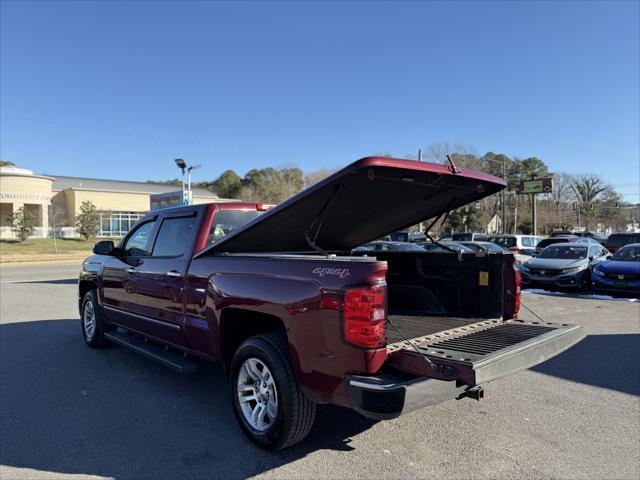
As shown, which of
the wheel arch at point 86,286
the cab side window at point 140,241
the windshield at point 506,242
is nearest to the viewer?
the cab side window at point 140,241

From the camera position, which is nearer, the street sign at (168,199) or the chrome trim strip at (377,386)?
the chrome trim strip at (377,386)

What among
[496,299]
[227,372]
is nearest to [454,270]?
[496,299]

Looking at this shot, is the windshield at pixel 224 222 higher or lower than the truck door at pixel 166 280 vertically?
higher

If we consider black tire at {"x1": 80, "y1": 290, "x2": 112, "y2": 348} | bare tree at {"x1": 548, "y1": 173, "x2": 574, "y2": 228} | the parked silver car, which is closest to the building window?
the parked silver car

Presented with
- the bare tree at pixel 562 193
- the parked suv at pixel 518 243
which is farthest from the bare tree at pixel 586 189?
the parked suv at pixel 518 243

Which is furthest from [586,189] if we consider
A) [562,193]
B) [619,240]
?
[619,240]

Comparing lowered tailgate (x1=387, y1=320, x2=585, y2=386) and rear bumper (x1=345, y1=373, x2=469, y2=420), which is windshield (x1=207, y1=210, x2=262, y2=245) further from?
rear bumper (x1=345, y1=373, x2=469, y2=420)

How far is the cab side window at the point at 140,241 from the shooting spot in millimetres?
5332

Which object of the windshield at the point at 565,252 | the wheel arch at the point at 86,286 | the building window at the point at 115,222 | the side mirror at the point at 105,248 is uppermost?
the building window at the point at 115,222

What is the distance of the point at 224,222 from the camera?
15.5ft

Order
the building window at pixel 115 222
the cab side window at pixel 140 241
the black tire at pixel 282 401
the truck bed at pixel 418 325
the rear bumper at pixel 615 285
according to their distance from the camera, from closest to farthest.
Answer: the black tire at pixel 282 401, the truck bed at pixel 418 325, the cab side window at pixel 140 241, the rear bumper at pixel 615 285, the building window at pixel 115 222

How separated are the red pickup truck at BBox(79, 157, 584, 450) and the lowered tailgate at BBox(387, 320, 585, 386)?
1 cm

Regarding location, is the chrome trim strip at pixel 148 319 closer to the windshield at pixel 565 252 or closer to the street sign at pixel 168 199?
the windshield at pixel 565 252

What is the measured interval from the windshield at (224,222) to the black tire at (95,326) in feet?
8.76
